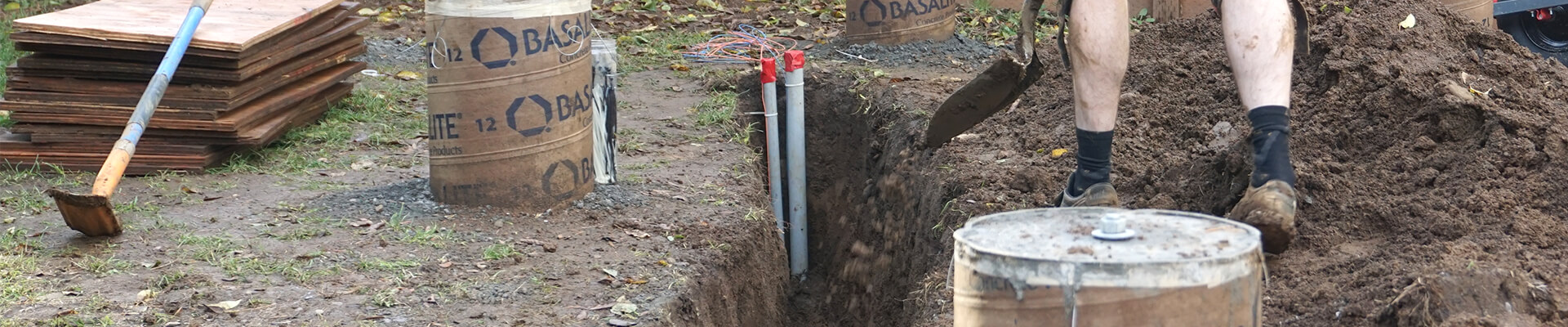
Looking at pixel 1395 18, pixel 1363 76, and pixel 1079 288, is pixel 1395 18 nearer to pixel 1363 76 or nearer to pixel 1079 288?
pixel 1363 76

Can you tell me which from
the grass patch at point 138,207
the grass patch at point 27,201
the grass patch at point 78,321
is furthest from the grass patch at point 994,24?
the grass patch at point 78,321

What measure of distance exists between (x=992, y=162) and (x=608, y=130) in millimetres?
1486

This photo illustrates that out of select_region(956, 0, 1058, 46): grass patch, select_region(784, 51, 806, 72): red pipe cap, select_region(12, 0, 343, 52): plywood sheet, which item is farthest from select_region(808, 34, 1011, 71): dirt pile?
select_region(12, 0, 343, 52): plywood sheet

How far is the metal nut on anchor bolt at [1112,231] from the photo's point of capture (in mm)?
2086

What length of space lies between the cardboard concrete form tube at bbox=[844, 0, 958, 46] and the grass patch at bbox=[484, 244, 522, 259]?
4.12 meters

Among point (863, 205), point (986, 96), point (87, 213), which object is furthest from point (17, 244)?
point (863, 205)

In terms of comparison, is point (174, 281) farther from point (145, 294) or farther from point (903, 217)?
point (903, 217)

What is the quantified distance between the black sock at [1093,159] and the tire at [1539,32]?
623 cm

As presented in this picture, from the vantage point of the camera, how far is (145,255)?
387 cm

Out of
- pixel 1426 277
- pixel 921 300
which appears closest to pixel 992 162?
pixel 921 300

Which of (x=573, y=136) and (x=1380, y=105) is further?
(x=573, y=136)

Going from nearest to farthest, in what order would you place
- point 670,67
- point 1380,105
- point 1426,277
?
point 1426,277 → point 1380,105 → point 670,67

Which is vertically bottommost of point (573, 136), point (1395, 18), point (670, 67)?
point (670, 67)

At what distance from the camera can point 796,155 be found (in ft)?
20.9
